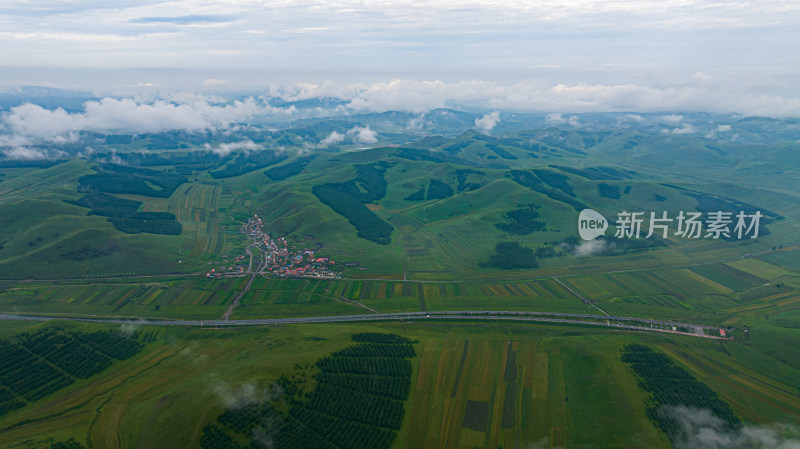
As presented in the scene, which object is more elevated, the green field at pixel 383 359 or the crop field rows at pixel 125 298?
the green field at pixel 383 359

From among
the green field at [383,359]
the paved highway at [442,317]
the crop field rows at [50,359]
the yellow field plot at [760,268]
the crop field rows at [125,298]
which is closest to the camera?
the green field at [383,359]

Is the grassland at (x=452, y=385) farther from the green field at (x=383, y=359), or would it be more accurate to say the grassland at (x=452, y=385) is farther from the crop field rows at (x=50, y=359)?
the crop field rows at (x=50, y=359)

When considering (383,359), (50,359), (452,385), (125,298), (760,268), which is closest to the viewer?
(452,385)

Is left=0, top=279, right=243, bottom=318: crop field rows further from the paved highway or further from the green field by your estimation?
the paved highway

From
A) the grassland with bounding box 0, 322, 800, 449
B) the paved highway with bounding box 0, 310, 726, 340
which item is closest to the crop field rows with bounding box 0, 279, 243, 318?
the paved highway with bounding box 0, 310, 726, 340

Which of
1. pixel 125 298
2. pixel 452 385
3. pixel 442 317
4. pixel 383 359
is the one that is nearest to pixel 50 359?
pixel 125 298

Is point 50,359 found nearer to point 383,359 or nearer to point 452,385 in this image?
point 383,359

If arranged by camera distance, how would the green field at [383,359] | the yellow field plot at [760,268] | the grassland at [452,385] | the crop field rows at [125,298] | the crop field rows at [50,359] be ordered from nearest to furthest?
the grassland at [452,385], the green field at [383,359], the crop field rows at [50,359], the crop field rows at [125,298], the yellow field plot at [760,268]

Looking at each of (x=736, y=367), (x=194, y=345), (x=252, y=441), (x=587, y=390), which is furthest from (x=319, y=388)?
(x=736, y=367)

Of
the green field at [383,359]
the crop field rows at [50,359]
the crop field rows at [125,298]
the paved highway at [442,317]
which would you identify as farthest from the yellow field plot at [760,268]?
the crop field rows at [50,359]

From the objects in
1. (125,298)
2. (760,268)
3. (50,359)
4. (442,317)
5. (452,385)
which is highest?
(760,268)
